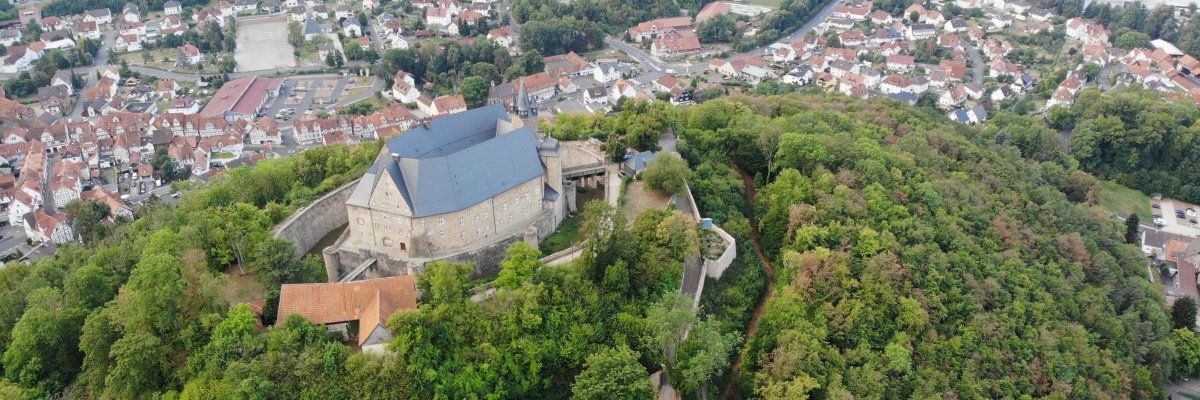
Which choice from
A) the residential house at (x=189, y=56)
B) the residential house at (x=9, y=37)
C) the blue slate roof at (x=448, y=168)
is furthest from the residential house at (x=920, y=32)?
the residential house at (x=9, y=37)

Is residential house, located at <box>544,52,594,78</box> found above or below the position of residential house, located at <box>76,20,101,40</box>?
below

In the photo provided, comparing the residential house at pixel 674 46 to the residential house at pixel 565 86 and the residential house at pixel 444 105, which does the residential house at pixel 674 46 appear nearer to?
the residential house at pixel 565 86

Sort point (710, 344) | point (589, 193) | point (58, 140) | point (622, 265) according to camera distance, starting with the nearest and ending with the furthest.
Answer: point (710, 344), point (622, 265), point (589, 193), point (58, 140)

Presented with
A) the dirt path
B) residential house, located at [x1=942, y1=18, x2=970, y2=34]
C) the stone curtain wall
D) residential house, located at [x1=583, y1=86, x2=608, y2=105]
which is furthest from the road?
the stone curtain wall

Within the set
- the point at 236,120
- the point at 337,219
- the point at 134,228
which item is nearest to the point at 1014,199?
the point at 337,219

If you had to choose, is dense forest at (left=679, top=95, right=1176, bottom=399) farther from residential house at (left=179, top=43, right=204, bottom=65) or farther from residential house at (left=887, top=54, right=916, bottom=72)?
residential house at (left=179, top=43, right=204, bottom=65)

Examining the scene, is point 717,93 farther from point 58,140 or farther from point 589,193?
point 58,140
